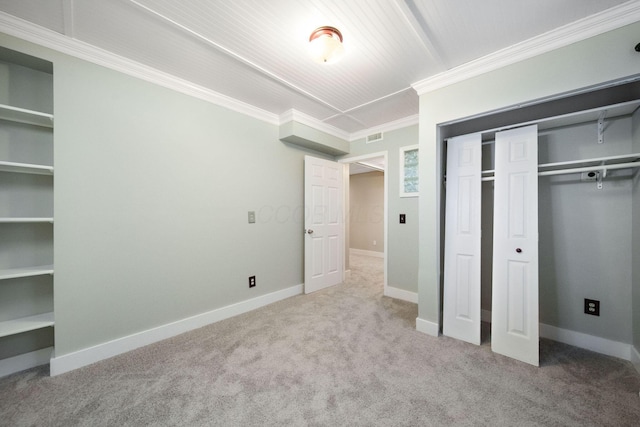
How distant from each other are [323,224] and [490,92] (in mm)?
2526

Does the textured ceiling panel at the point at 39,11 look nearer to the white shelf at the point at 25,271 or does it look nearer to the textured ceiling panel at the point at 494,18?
the white shelf at the point at 25,271

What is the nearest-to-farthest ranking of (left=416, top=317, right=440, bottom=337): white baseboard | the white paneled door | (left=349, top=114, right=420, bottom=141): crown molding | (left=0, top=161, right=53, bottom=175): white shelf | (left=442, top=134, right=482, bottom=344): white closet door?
(left=0, top=161, right=53, bottom=175): white shelf < (left=442, top=134, right=482, bottom=344): white closet door < (left=416, top=317, right=440, bottom=337): white baseboard < (left=349, top=114, right=420, bottom=141): crown molding < the white paneled door

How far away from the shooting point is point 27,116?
176 centimetres

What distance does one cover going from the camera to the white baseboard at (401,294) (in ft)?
10.9

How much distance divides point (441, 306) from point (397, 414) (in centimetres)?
133

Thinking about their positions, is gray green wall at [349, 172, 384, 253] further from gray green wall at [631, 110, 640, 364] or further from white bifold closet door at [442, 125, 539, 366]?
gray green wall at [631, 110, 640, 364]

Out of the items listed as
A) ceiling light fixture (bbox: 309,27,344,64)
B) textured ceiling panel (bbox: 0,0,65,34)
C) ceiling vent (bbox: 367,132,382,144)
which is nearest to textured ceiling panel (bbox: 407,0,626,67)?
ceiling light fixture (bbox: 309,27,344,64)

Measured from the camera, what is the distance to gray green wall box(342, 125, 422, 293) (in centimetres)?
334

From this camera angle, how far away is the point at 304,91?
261cm

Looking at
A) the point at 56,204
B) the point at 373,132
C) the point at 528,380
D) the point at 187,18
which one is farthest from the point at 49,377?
the point at 373,132

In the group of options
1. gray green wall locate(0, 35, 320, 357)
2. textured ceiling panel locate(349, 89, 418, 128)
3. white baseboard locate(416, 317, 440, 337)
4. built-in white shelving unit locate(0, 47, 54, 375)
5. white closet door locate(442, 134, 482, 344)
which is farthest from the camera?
textured ceiling panel locate(349, 89, 418, 128)

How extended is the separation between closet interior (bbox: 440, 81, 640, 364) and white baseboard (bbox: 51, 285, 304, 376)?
224 cm

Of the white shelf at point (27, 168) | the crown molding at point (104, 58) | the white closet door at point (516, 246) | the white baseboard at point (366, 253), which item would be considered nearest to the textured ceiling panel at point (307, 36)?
the crown molding at point (104, 58)

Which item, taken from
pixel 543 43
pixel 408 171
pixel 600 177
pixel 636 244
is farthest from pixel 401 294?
pixel 543 43
